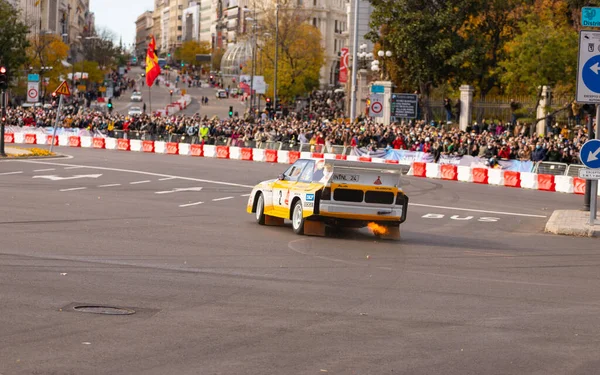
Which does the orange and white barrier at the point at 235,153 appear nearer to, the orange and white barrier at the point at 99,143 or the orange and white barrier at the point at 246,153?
the orange and white barrier at the point at 246,153

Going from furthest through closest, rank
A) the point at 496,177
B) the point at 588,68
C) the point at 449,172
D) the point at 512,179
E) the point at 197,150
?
the point at 197,150 → the point at 449,172 → the point at 496,177 → the point at 512,179 → the point at 588,68

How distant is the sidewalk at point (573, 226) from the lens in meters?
21.7

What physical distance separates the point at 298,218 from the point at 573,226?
6.29 metres

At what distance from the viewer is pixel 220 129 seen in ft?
190

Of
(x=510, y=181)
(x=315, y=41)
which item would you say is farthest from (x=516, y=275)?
(x=315, y=41)

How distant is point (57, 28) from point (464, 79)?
12380 cm

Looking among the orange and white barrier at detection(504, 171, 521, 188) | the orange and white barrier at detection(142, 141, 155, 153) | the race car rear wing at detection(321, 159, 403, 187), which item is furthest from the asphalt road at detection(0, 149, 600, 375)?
the orange and white barrier at detection(142, 141, 155, 153)

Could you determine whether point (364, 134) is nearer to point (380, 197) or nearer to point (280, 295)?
point (380, 197)

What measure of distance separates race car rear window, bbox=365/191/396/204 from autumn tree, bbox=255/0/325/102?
94494mm

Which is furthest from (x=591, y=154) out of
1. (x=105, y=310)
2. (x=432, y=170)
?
(x=432, y=170)

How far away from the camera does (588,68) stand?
23.1 meters

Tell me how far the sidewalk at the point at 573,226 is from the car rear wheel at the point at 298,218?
19.4 feet

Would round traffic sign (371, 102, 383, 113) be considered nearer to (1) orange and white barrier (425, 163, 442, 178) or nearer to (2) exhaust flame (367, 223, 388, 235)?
(1) orange and white barrier (425, 163, 442, 178)

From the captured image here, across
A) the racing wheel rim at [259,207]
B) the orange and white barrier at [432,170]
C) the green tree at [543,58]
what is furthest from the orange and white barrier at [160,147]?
the racing wheel rim at [259,207]
